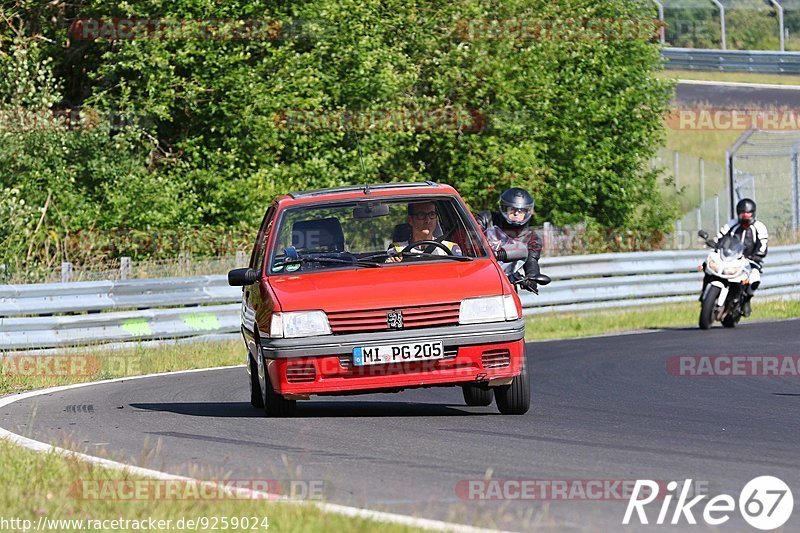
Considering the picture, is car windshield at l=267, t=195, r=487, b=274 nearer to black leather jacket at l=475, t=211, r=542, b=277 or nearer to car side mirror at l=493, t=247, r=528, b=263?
car side mirror at l=493, t=247, r=528, b=263

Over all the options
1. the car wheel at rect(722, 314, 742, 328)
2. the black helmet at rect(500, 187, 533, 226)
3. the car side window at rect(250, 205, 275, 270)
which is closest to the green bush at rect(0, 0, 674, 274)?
the car wheel at rect(722, 314, 742, 328)

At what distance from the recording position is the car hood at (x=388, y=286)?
9469 millimetres

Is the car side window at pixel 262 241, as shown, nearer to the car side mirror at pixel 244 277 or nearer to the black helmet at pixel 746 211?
the car side mirror at pixel 244 277

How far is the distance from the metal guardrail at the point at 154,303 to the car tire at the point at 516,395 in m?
8.53

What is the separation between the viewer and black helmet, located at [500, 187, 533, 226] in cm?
1260

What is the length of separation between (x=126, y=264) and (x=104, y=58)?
8.27 m

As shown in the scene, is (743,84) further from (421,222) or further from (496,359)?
(496,359)

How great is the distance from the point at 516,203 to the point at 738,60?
40815 millimetres

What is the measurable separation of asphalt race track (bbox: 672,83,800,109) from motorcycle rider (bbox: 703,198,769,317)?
1056 inches

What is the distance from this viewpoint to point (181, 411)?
1096cm

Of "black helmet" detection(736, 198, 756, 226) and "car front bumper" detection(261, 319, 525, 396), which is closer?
"car front bumper" detection(261, 319, 525, 396)

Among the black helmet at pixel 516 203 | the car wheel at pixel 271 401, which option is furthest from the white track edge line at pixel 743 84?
the car wheel at pixel 271 401

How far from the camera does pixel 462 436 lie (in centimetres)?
868

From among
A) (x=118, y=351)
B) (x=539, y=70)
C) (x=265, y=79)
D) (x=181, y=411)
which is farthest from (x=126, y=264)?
(x=539, y=70)
